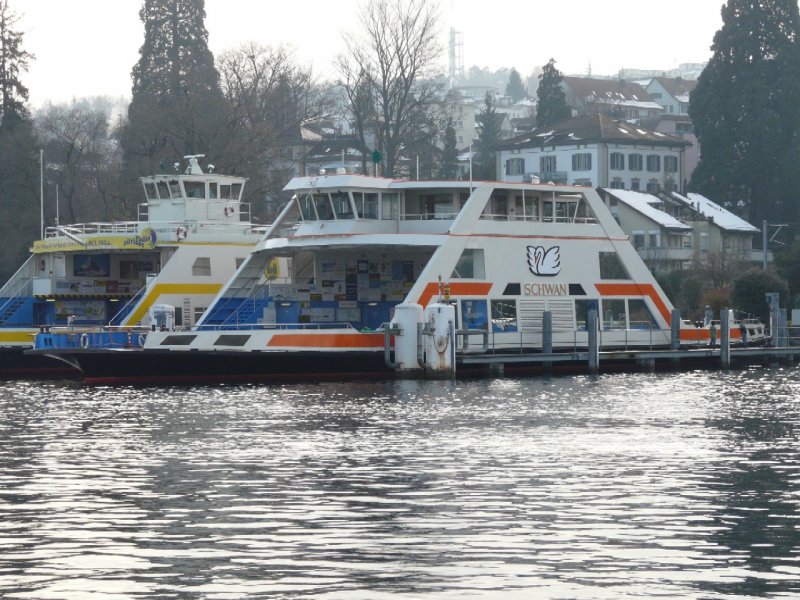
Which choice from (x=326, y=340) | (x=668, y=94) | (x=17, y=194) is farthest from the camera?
(x=668, y=94)

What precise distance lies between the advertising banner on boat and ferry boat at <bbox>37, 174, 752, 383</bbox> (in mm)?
Answer: 4736

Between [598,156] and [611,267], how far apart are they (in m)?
60.1

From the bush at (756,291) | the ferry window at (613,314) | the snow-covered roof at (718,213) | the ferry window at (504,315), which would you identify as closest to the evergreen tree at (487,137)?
the snow-covered roof at (718,213)

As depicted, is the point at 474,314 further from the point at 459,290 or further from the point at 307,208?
the point at 307,208

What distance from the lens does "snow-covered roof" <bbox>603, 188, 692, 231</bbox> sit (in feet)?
330

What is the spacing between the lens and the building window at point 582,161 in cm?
11519

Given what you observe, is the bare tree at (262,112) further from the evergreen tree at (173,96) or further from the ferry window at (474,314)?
the ferry window at (474,314)

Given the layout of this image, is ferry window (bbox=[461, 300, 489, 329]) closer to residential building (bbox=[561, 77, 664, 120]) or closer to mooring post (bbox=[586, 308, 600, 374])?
mooring post (bbox=[586, 308, 600, 374])

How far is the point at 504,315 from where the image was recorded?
48344 mm

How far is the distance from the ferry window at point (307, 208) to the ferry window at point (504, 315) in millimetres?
6557

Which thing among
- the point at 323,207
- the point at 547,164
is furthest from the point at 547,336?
the point at 547,164

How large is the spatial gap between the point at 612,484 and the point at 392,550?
622 cm

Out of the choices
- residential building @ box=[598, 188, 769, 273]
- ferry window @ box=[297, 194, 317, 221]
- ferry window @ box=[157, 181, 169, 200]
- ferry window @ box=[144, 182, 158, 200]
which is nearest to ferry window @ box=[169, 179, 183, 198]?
ferry window @ box=[157, 181, 169, 200]

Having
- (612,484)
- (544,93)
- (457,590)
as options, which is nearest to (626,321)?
(612,484)
